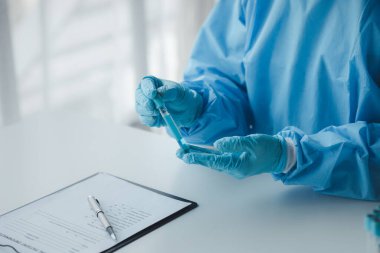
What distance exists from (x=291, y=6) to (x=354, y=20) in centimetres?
21

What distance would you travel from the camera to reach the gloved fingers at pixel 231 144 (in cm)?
115

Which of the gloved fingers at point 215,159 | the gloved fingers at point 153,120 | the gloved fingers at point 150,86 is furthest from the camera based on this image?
the gloved fingers at point 153,120

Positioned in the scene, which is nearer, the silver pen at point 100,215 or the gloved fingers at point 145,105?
the silver pen at point 100,215

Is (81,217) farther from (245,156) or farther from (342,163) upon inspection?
(342,163)

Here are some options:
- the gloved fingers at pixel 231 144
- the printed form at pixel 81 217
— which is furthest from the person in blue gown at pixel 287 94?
the printed form at pixel 81 217

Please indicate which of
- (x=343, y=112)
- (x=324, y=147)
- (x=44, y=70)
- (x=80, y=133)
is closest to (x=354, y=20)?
(x=343, y=112)

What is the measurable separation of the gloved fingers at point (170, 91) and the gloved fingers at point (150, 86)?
18mm

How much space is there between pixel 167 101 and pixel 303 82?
15.3 inches

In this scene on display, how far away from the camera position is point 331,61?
54.6 inches

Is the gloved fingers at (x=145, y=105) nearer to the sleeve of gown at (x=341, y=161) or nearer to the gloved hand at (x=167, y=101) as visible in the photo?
the gloved hand at (x=167, y=101)

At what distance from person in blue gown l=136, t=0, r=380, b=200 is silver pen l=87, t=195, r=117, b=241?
219 mm

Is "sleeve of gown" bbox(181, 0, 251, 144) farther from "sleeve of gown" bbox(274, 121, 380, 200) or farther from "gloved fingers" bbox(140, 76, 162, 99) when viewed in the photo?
"sleeve of gown" bbox(274, 121, 380, 200)

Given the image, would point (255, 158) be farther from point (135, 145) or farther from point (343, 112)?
point (135, 145)

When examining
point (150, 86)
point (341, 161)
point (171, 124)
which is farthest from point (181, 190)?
point (341, 161)
